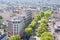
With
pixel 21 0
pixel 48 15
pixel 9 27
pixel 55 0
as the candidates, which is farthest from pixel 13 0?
pixel 9 27

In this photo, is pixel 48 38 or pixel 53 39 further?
pixel 53 39

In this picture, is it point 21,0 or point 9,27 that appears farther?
point 21,0

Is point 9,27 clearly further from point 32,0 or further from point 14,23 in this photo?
point 32,0

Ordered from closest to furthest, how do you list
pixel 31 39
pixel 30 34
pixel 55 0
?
pixel 31 39 → pixel 30 34 → pixel 55 0

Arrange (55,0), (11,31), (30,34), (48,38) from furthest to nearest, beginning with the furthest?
(55,0)
(11,31)
(30,34)
(48,38)

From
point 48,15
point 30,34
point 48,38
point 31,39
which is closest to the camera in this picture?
point 48,38

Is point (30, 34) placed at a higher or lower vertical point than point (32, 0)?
higher

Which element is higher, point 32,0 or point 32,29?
point 32,29

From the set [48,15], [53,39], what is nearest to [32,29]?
[53,39]

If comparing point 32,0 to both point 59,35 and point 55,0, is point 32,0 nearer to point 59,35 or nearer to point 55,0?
point 55,0

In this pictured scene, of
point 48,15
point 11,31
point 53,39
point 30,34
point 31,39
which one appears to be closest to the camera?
point 53,39
